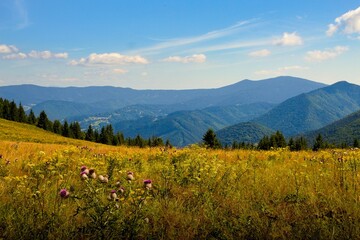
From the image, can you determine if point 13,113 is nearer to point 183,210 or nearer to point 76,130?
point 76,130

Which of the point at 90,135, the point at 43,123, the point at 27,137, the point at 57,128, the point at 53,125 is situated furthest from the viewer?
the point at 90,135

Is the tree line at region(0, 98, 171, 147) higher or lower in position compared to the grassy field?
lower

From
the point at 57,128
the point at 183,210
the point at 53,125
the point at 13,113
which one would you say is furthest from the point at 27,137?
the point at 53,125

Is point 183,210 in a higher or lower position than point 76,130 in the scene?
higher

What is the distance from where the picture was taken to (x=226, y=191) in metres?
6.21

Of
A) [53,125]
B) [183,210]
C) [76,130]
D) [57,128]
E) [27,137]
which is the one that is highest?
[183,210]

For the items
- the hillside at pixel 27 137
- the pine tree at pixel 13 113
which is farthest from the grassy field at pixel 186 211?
the pine tree at pixel 13 113

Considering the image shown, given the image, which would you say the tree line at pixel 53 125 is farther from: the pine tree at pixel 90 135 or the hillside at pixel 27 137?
the hillside at pixel 27 137

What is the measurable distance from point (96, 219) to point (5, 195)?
2273 millimetres

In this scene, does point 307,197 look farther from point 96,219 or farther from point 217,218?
point 96,219

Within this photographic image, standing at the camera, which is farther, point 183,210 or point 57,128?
point 57,128

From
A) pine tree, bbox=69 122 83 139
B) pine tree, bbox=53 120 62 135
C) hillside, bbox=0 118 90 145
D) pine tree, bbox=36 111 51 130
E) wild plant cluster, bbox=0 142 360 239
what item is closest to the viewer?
wild plant cluster, bbox=0 142 360 239

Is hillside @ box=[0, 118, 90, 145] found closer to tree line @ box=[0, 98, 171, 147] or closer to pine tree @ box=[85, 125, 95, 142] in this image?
tree line @ box=[0, 98, 171, 147]

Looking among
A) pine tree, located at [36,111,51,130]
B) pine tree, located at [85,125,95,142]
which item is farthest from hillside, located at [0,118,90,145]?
pine tree, located at [85,125,95,142]
